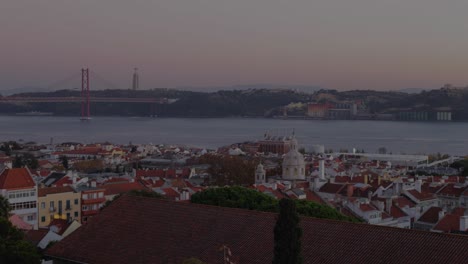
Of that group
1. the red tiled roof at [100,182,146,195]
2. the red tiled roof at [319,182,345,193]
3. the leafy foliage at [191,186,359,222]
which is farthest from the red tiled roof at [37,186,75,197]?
the red tiled roof at [319,182,345,193]

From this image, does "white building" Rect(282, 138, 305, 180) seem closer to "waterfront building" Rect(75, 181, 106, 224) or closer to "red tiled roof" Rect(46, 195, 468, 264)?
"waterfront building" Rect(75, 181, 106, 224)

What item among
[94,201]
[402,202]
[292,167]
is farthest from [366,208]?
[292,167]

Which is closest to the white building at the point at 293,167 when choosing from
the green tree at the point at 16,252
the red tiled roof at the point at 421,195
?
the red tiled roof at the point at 421,195

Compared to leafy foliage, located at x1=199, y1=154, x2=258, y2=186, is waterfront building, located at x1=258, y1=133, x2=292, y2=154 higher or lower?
lower

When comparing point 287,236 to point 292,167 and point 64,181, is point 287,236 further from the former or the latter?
point 292,167

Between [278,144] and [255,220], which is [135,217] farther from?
[278,144]

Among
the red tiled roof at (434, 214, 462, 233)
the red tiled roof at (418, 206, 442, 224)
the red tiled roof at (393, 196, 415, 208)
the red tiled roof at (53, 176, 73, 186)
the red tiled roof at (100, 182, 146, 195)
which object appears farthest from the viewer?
the red tiled roof at (53, 176, 73, 186)

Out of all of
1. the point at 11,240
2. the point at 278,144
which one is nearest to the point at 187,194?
the point at 11,240
